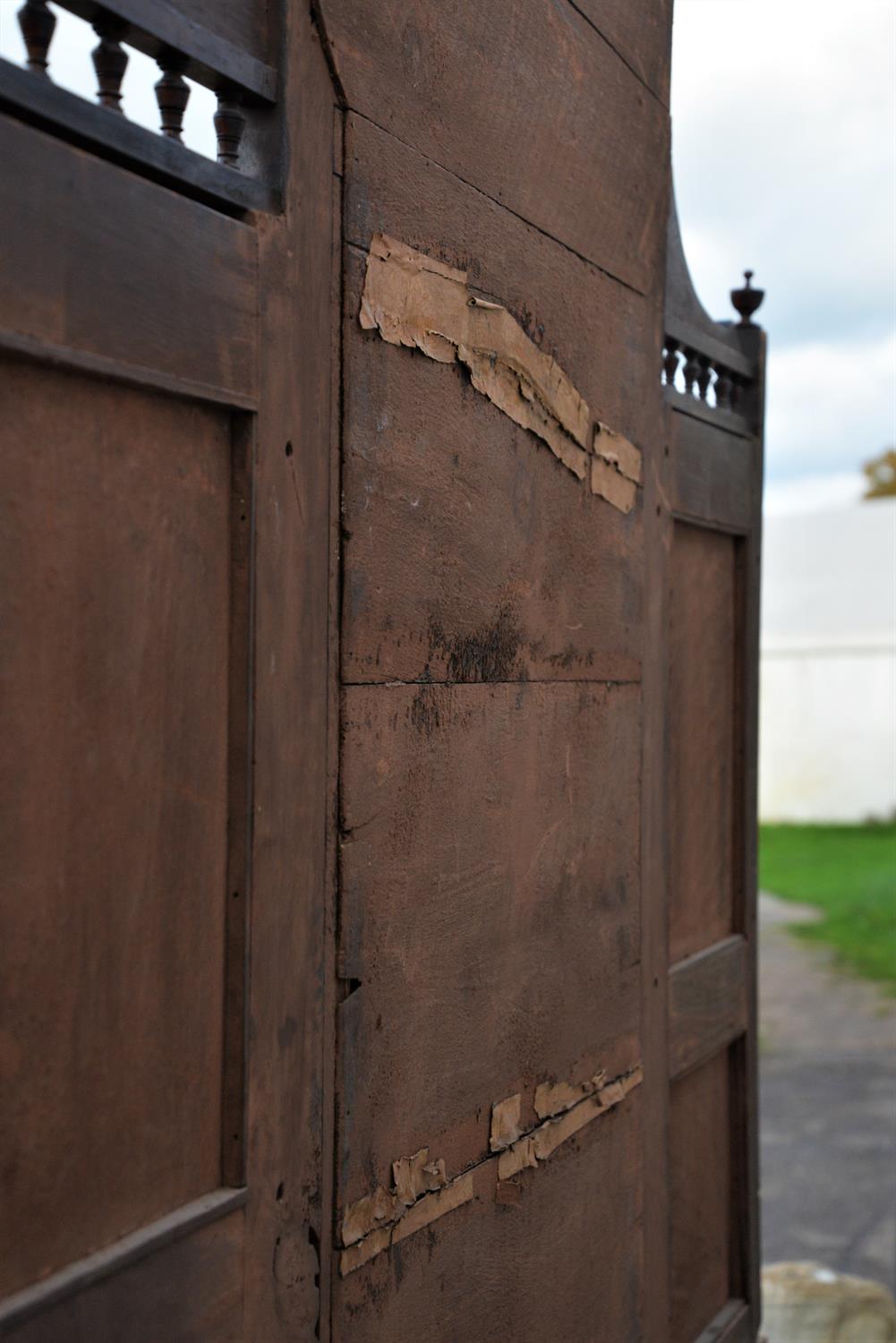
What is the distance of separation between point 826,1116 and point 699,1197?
4.84 metres

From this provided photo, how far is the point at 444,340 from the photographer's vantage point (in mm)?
2023

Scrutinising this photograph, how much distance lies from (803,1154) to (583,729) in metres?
5.48

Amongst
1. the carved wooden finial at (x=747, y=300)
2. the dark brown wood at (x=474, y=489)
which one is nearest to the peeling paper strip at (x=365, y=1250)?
the dark brown wood at (x=474, y=489)

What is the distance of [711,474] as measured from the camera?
3.30m

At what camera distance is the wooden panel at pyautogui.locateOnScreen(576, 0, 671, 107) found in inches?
101

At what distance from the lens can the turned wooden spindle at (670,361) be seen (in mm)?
3104

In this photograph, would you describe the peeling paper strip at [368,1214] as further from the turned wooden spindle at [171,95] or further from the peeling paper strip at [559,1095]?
the turned wooden spindle at [171,95]

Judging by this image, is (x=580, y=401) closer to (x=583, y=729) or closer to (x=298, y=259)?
(x=583, y=729)

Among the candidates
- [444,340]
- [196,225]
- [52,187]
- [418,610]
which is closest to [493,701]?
[418,610]

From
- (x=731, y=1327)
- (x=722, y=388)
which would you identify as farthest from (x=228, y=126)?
(x=731, y=1327)

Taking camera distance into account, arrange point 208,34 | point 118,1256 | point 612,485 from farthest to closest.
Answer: point 612,485, point 208,34, point 118,1256

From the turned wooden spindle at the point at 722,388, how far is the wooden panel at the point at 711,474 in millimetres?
85

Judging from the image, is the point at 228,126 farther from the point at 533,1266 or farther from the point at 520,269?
the point at 533,1266

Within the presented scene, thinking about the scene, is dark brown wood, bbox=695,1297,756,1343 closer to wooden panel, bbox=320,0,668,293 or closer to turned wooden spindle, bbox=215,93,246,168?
wooden panel, bbox=320,0,668,293
